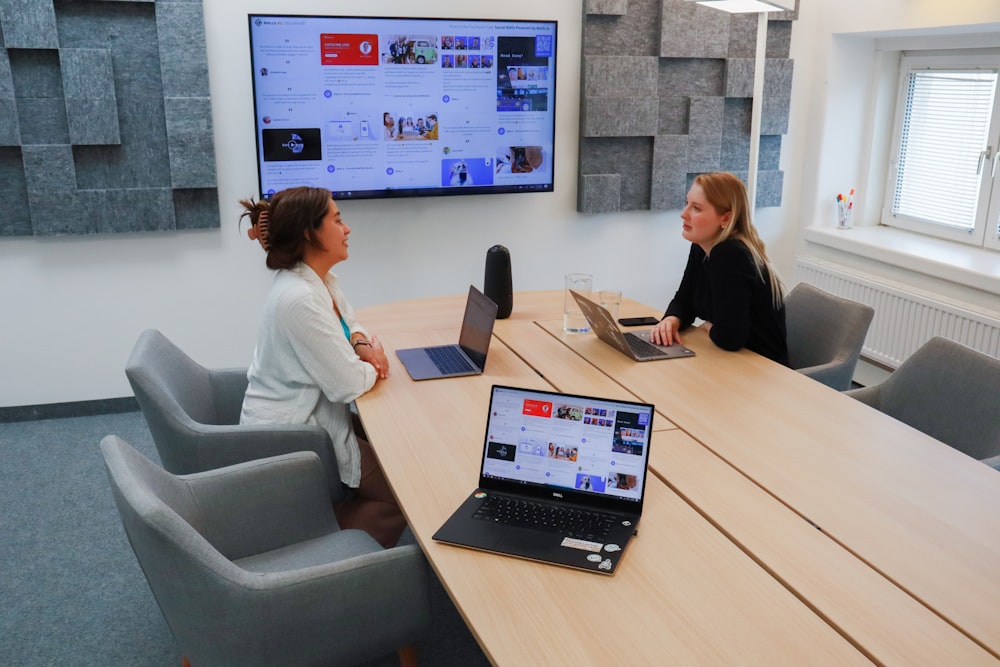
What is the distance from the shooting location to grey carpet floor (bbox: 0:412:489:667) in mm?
2520

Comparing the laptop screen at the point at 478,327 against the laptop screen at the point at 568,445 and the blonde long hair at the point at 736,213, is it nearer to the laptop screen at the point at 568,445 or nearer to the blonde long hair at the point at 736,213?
the laptop screen at the point at 568,445

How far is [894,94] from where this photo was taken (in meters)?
4.78

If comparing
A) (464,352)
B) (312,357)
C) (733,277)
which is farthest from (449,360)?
(733,277)

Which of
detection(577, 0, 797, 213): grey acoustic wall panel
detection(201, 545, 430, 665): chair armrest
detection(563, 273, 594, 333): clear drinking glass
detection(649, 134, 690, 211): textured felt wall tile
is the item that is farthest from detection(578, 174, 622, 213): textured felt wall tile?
detection(201, 545, 430, 665): chair armrest

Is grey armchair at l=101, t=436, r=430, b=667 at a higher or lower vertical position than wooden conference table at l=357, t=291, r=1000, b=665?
lower

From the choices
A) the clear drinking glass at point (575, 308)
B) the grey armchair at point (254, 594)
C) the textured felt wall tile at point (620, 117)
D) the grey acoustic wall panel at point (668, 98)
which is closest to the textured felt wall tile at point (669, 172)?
the grey acoustic wall panel at point (668, 98)

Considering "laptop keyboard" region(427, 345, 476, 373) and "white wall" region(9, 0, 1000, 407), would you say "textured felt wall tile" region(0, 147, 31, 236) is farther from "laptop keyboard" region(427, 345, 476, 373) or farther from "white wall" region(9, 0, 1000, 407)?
"laptop keyboard" region(427, 345, 476, 373)

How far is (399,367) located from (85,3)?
7.53 ft

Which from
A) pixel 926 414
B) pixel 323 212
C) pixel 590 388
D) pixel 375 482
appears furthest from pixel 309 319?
pixel 926 414

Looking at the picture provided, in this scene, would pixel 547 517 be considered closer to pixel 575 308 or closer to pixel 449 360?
pixel 449 360

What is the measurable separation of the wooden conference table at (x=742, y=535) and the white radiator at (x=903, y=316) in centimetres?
163

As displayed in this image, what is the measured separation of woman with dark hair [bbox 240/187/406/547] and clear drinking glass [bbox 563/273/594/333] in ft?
2.52

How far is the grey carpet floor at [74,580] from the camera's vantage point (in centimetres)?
252

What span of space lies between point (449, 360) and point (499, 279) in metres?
0.57
